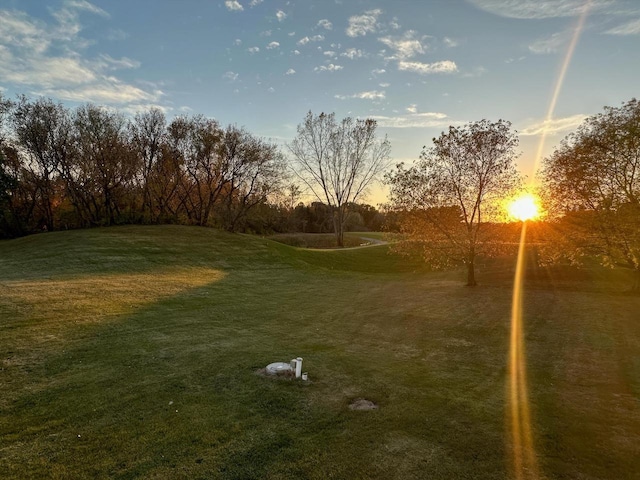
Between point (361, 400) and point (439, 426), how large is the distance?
1.28 meters

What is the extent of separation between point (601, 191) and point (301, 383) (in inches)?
570

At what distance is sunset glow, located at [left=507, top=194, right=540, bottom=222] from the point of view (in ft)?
51.9

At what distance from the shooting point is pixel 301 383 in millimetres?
6402

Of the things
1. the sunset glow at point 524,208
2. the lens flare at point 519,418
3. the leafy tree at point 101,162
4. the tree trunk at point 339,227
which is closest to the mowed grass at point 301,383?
the lens flare at point 519,418

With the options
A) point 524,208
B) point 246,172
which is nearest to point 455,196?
point 524,208

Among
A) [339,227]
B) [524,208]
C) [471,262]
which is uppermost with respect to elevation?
[524,208]

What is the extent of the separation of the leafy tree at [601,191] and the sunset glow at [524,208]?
2.09 feet

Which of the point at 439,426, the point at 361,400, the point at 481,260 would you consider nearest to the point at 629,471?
the point at 439,426

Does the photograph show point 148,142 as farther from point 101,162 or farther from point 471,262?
point 471,262

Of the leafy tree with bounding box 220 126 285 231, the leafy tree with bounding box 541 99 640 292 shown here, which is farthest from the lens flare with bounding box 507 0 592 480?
the leafy tree with bounding box 220 126 285 231

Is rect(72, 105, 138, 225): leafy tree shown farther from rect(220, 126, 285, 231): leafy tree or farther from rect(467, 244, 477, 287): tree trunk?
rect(467, 244, 477, 287): tree trunk

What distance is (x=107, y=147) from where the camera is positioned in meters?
31.4

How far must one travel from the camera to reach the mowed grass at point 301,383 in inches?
168

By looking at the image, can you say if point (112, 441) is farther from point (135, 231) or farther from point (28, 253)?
point (135, 231)
